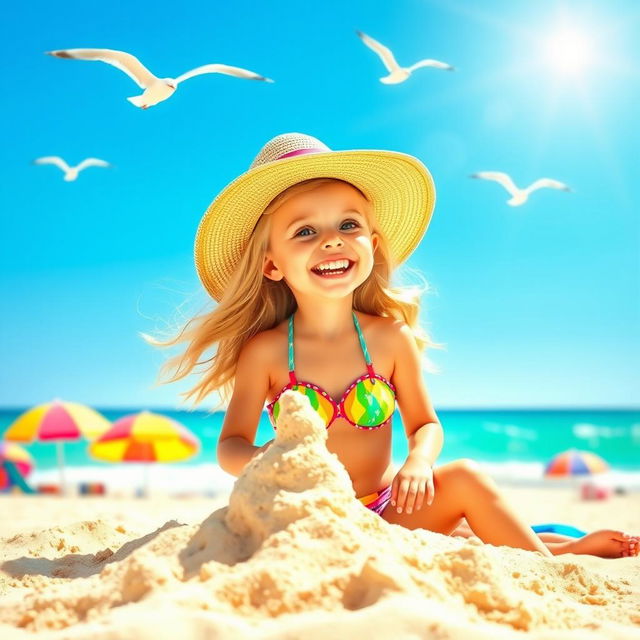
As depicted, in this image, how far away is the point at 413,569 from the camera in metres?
1.57

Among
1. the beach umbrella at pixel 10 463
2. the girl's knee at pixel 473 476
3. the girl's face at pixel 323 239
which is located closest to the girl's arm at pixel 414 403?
the girl's knee at pixel 473 476

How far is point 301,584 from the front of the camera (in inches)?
56.8

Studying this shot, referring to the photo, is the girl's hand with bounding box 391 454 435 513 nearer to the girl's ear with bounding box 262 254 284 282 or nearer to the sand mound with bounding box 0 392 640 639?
the sand mound with bounding box 0 392 640 639

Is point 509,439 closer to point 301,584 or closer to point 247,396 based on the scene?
point 247,396

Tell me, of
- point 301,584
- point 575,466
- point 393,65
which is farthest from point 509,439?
point 301,584

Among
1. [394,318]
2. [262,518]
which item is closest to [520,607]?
[262,518]

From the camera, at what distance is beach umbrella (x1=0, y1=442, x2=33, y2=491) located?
442 inches

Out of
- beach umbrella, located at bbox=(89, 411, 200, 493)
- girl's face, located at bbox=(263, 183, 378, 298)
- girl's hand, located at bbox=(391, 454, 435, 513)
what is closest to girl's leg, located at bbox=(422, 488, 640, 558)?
girl's hand, located at bbox=(391, 454, 435, 513)

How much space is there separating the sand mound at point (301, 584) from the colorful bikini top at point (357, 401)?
1007 mm

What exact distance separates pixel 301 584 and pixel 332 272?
162 centimetres

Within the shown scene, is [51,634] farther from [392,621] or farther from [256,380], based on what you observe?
[256,380]

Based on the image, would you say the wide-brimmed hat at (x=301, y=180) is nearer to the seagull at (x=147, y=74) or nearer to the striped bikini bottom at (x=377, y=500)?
the striped bikini bottom at (x=377, y=500)

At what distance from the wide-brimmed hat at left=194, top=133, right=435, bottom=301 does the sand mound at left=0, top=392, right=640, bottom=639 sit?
135 centimetres

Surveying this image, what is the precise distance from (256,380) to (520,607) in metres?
1.67
